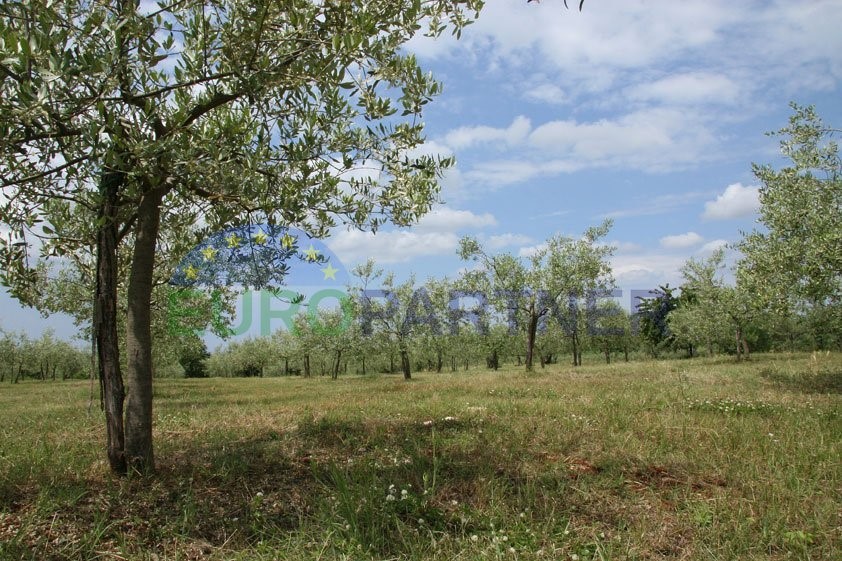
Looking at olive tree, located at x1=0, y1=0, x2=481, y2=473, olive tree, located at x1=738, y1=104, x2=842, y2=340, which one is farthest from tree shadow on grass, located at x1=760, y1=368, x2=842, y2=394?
olive tree, located at x1=0, y1=0, x2=481, y2=473

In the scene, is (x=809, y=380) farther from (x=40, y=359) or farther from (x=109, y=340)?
(x=40, y=359)

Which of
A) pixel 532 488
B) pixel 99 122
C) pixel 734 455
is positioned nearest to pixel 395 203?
pixel 99 122

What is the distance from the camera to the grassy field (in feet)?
15.3

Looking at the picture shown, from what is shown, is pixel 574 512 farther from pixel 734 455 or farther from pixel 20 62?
pixel 20 62

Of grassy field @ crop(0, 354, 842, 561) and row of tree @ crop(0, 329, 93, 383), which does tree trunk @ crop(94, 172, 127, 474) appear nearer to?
grassy field @ crop(0, 354, 842, 561)

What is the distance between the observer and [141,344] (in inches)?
259

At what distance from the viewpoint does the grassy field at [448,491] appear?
4648 mm

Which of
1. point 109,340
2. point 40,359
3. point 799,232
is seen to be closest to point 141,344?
point 109,340

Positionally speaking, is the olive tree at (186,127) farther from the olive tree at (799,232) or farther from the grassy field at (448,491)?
the olive tree at (799,232)

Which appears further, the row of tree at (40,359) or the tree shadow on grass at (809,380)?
the row of tree at (40,359)

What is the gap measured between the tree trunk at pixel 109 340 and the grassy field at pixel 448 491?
22.1 inches

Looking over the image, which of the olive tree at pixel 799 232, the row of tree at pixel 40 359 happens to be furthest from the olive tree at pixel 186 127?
the row of tree at pixel 40 359

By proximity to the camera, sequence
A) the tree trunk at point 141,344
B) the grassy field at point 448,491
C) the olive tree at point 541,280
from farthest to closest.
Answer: the olive tree at point 541,280
the tree trunk at point 141,344
the grassy field at point 448,491

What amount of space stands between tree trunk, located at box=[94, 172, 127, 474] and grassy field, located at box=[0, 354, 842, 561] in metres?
0.56
